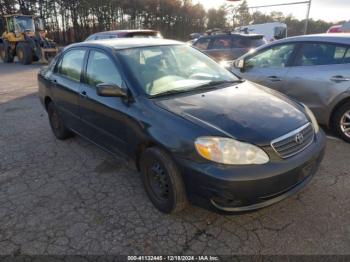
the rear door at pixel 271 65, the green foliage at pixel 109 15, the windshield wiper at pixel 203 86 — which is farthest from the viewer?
the green foliage at pixel 109 15

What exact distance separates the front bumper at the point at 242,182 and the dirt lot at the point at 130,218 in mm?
330

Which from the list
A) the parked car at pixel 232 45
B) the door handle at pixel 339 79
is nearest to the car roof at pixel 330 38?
the door handle at pixel 339 79

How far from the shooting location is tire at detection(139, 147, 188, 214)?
2480 millimetres

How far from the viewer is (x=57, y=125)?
15.5 feet

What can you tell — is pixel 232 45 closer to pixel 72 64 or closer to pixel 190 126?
pixel 72 64

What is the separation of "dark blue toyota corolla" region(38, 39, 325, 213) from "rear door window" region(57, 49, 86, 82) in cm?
3

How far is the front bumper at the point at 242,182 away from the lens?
2.21 m

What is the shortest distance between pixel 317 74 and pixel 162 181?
9.88 ft

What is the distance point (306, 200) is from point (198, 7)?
145 ft

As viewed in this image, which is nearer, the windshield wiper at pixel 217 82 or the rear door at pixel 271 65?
the windshield wiper at pixel 217 82

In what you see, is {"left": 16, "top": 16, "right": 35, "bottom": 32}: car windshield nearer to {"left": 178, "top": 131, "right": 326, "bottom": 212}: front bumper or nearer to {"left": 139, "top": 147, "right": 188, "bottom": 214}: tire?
{"left": 139, "top": 147, "right": 188, "bottom": 214}: tire

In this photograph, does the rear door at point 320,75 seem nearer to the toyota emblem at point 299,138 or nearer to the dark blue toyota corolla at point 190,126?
the dark blue toyota corolla at point 190,126

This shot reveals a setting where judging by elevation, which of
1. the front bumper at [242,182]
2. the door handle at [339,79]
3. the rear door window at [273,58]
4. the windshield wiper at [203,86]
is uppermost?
the rear door window at [273,58]

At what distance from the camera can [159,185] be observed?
2.78 metres
